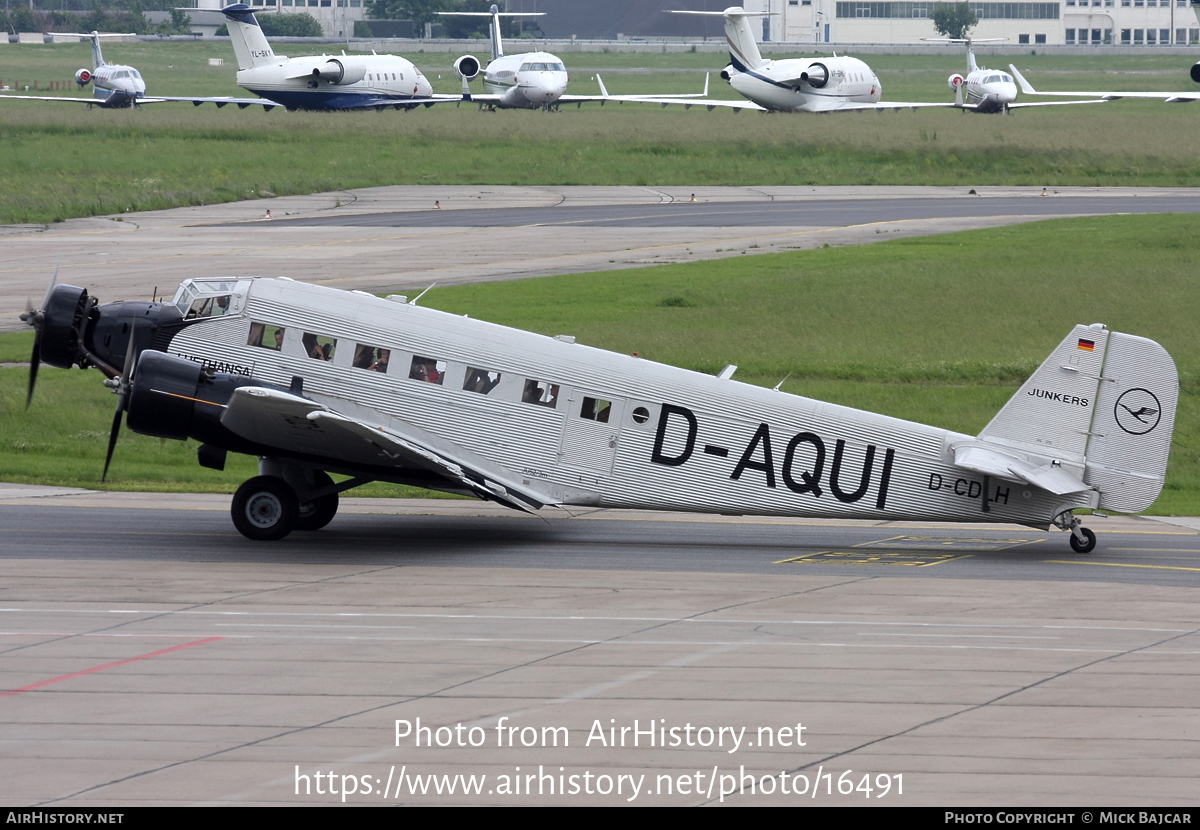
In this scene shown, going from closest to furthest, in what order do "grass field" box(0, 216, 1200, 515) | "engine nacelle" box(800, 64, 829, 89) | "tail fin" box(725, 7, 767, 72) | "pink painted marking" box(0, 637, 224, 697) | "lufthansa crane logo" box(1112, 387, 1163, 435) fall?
"pink painted marking" box(0, 637, 224, 697) → "lufthansa crane logo" box(1112, 387, 1163, 435) → "grass field" box(0, 216, 1200, 515) → "tail fin" box(725, 7, 767, 72) → "engine nacelle" box(800, 64, 829, 89)

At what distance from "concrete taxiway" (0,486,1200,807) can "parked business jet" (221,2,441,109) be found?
93407 mm

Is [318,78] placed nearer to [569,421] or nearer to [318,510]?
[318,510]

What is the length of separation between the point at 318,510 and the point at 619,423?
538 centimetres

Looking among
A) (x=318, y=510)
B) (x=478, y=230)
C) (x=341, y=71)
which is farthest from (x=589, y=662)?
(x=341, y=71)

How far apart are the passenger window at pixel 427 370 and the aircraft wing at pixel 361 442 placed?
78 centimetres

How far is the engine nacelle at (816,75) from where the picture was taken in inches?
4461

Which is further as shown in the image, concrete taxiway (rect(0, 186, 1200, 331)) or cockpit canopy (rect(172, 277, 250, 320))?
concrete taxiway (rect(0, 186, 1200, 331))

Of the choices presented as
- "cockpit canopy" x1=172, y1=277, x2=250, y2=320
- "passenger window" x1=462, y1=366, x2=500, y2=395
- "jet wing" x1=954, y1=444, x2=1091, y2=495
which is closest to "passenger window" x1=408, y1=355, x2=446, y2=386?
"passenger window" x1=462, y1=366, x2=500, y2=395

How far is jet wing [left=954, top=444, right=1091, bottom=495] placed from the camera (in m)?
20.4

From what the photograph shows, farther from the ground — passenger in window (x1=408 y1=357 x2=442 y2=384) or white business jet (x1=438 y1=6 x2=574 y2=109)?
white business jet (x1=438 y1=6 x2=574 y2=109)

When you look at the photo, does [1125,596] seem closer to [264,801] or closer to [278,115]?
[264,801]

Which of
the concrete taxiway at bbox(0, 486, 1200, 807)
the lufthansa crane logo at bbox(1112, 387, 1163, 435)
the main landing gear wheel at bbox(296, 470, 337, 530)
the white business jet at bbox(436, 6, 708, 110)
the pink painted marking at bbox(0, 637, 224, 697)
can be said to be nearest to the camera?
the concrete taxiway at bbox(0, 486, 1200, 807)

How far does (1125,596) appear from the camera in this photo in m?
18.9

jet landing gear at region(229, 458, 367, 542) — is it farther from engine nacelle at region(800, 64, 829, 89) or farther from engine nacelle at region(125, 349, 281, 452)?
engine nacelle at region(800, 64, 829, 89)
